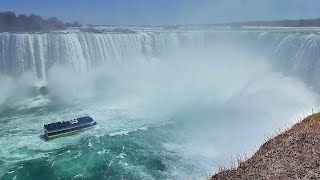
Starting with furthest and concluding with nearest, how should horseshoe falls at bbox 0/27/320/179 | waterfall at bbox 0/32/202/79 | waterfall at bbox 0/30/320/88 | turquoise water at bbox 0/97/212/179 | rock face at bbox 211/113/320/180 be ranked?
1. waterfall at bbox 0/32/202/79
2. waterfall at bbox 0/30/320/88
3. horseshoe falls at bbox 0/27/320/179
4. turquoise water at bbox 0/97/212/179
5. rock face at bbox 211/113/320/180

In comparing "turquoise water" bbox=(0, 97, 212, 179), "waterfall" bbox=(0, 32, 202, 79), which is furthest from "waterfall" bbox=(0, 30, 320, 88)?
A: "turquoise water" bbox=(0, 97, 212, 179)

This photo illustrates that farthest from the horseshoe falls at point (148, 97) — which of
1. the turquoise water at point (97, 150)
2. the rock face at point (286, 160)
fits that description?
the rock face at point (286, 160)

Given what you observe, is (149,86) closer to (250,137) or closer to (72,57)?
(72,57)

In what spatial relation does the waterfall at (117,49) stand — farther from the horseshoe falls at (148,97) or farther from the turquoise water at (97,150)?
the turquoise water at (97,150)

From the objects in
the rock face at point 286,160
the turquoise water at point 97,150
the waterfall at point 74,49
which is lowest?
the turquoise water at point 97,150

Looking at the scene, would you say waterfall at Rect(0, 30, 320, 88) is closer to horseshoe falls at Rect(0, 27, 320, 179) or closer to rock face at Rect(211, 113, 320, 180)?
horseshoe falls at Rect(0, 27, 320, 179)

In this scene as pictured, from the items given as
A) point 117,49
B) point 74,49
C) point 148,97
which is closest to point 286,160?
point 148,97

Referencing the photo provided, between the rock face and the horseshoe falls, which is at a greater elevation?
the rock face
